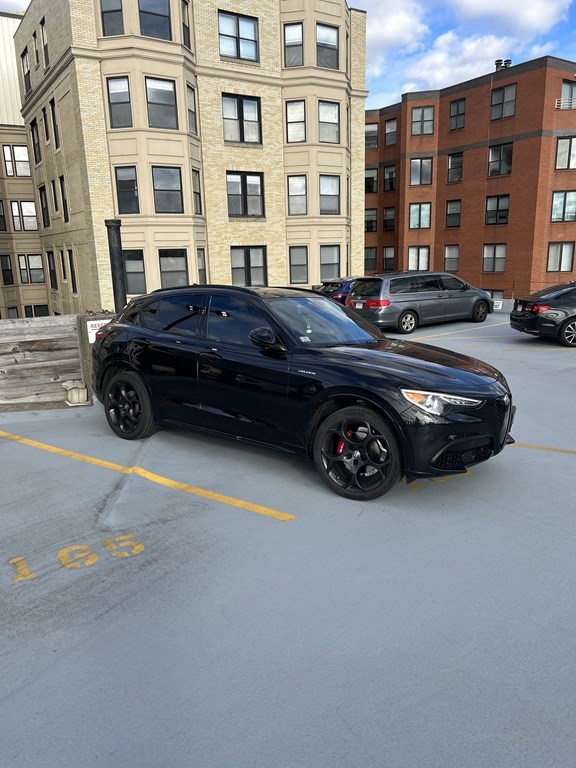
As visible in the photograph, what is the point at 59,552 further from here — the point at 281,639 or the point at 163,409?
the point at 163,409

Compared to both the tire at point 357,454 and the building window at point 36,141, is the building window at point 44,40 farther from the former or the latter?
the tire at point 357,454

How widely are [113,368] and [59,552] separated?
9.97 ft

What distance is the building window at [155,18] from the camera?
20094mm

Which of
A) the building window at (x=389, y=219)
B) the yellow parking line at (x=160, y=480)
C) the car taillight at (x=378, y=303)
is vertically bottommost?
the yellow parking line at (x=160, y=480)

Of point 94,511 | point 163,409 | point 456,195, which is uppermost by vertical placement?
point 456,195

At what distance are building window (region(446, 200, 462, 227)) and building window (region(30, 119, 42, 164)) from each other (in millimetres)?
25439

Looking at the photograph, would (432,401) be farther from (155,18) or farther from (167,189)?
(155,18)

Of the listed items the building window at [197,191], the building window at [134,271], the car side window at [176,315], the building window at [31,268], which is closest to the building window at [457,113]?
the building window at [197,191]

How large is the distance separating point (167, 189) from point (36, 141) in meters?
10.7

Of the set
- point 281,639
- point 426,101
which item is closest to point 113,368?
point 281,639

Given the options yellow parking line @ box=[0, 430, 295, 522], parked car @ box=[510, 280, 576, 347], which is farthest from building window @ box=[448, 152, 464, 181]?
yellow parking line @ box=[0, 430, 295, 522]

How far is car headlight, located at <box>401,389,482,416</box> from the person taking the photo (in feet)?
14.5

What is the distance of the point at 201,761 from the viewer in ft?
7.55

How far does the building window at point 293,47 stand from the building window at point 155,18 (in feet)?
19.7
